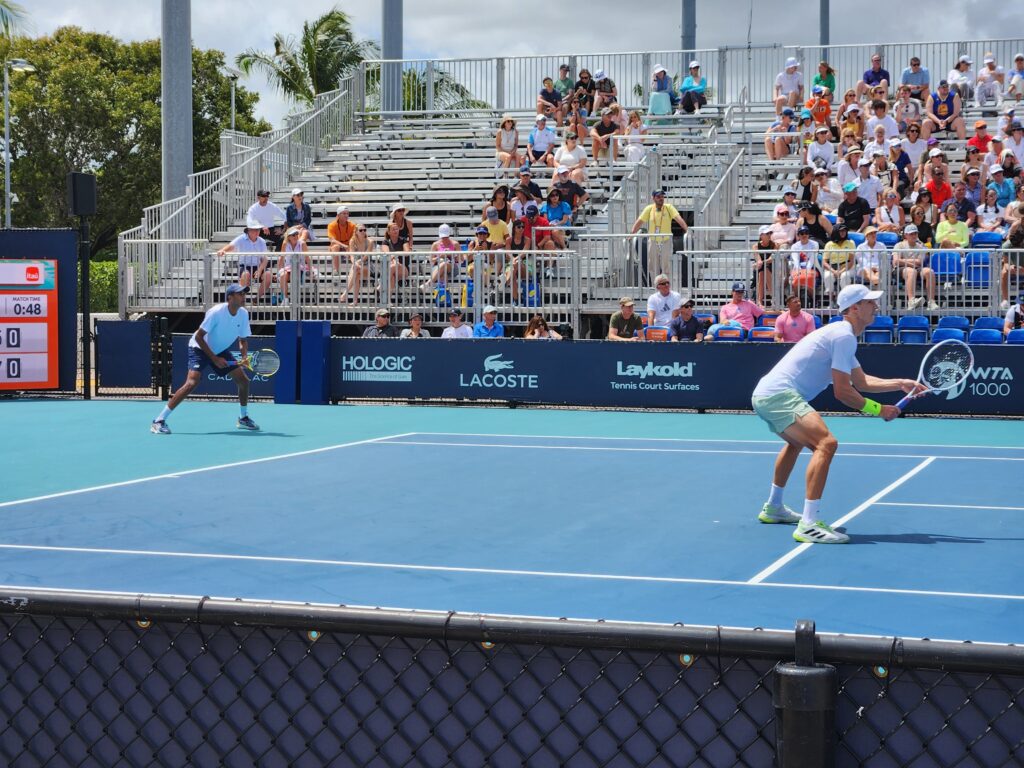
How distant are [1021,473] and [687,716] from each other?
12597 millimetres

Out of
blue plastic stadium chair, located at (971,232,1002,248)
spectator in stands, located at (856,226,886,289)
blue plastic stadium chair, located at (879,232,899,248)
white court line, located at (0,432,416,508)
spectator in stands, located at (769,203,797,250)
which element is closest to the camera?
white court line, located at (0,432,416,508)

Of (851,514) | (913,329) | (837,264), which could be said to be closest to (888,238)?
(837,264)

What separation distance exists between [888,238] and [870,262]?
49.5 inches

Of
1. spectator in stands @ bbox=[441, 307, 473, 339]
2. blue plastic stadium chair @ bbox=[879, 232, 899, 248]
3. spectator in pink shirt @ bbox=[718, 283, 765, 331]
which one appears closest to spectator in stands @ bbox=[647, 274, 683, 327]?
spectator in pink shirt @ bbox=[718, 283, 765, 331]

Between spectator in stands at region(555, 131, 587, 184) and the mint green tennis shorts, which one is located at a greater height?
spectator in stands at region(555, 131, 587, 184)

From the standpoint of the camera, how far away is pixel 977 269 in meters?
21.2

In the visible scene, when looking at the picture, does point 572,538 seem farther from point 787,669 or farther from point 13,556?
point 787,669

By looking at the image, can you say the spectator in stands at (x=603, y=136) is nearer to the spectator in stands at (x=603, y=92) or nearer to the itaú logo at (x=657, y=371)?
the spectator in stands at (x=603, y=92)

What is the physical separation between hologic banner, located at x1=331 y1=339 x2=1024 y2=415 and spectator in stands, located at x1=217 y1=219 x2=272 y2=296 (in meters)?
2.91

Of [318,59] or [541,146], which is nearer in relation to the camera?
[541,146]

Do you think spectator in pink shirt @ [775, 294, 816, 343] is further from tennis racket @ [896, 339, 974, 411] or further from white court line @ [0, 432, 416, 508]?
tennis racket @ [896, 339, 974, 411]

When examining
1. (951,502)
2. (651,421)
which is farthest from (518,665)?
(651,421)

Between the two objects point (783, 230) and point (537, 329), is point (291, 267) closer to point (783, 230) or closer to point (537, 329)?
point (537, 329)

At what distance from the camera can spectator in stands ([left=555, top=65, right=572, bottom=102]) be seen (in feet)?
105
